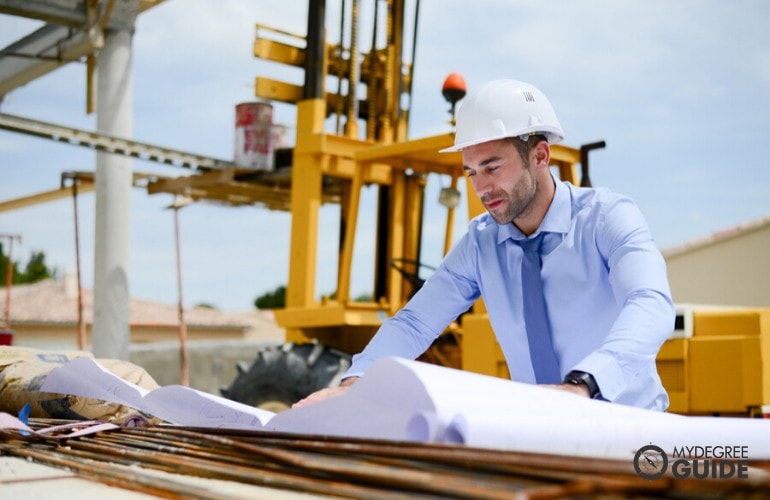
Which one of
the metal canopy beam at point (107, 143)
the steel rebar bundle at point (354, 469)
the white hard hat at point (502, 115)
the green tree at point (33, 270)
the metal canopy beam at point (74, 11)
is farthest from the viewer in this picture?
the green tree at point (33, 270)

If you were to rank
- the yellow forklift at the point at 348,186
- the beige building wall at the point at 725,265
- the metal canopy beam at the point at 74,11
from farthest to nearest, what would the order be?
the beige building wall at the point at 725,265
the metal canopy beam at the point at 74,11
the yellow forklift at the point at 348,186

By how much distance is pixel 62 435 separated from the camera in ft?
7.70

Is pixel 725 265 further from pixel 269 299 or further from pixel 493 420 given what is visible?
pixel 269 299

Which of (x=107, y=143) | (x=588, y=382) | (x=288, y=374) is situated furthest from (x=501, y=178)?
(x=107, y=143)

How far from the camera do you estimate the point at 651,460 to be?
1.65 metres

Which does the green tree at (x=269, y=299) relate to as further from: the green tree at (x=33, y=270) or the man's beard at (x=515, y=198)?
the man's beard at (x=515, y=198)

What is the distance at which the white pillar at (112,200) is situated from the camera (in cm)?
1257

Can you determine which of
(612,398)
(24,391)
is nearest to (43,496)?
(612,398)

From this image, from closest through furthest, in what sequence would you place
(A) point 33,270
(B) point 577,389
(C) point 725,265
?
(B) point 577,389, (C) point 725,265, (A) point 33,270

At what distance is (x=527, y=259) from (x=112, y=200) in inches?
407

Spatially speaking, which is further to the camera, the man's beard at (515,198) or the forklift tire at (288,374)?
the forklift tire at (288,374)

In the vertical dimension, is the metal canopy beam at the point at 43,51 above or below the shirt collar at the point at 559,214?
above

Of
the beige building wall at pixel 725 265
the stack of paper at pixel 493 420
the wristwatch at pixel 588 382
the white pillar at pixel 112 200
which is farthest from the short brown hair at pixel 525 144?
the beige building wall at pixel 725 265

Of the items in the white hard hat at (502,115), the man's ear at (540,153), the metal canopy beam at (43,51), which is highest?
the metal canopy beam at (43,51)
